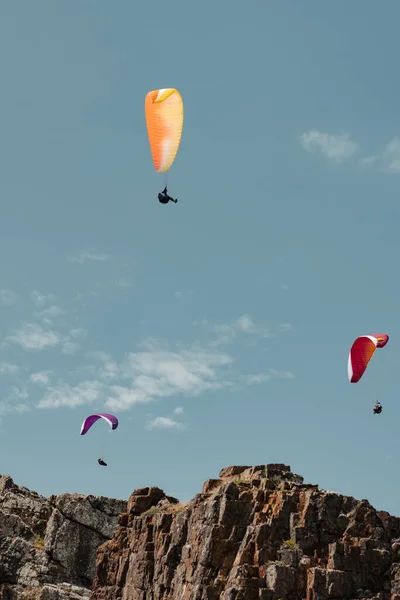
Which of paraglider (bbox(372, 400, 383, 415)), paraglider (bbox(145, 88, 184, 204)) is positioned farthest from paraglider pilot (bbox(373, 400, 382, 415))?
paraglider (bbox(145, 88, 184, 204))

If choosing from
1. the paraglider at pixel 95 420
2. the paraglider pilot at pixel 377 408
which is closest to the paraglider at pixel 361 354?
the paraglider pilot at pixel 377 408

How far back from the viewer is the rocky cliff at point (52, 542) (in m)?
68.5

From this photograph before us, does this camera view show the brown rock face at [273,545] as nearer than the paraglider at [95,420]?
Yes

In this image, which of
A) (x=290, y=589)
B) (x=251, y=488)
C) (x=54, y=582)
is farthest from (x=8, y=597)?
(x=290, y=589)

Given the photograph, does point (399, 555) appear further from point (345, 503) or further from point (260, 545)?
point (260, 545)

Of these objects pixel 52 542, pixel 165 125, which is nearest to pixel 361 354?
pixel 165 125

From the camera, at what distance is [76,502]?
2876 inches

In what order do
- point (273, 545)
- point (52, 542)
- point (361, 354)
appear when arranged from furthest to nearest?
point (52, 542), point (361, 354), point (273, 545)

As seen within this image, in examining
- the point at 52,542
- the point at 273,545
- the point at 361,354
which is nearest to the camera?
the point at 273,545

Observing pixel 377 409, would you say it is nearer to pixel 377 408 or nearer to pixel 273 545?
pixel 377 408

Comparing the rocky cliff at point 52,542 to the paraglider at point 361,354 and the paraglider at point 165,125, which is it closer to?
the paraglider at point 361,354

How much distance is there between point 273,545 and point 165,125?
28963 millimetres

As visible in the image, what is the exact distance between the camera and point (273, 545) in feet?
142

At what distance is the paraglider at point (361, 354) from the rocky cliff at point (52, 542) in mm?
25918
